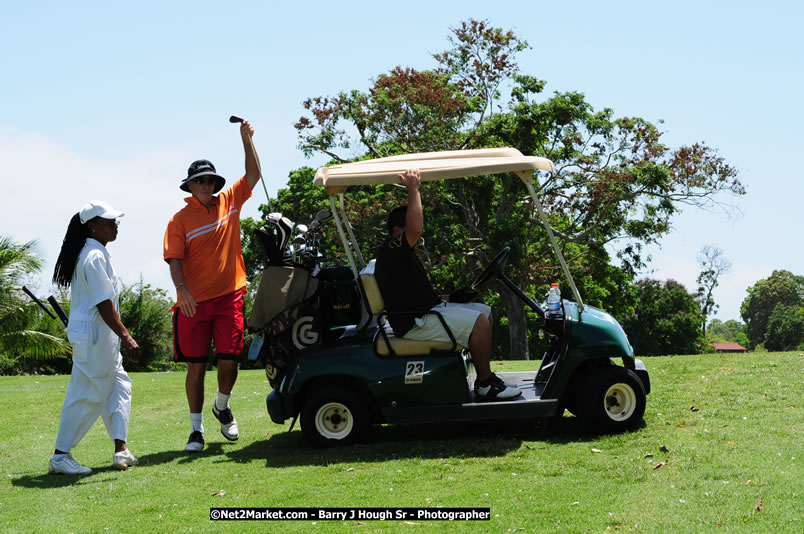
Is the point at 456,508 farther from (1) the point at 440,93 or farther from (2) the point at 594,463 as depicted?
(1) the point at 440,93

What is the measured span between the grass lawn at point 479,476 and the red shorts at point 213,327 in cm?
84

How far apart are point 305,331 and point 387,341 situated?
780 mm

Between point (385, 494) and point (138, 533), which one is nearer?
point (138, 533)

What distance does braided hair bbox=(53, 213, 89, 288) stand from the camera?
6.26 meters

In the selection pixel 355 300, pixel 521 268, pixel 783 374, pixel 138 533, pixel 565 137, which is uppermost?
pixel 565 137

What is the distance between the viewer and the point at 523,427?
22.8ft

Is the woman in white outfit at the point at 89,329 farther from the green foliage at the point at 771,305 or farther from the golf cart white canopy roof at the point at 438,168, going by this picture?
the green foliage at the point at 771,305

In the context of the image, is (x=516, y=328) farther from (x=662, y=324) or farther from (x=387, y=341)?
(x=662, y=324)

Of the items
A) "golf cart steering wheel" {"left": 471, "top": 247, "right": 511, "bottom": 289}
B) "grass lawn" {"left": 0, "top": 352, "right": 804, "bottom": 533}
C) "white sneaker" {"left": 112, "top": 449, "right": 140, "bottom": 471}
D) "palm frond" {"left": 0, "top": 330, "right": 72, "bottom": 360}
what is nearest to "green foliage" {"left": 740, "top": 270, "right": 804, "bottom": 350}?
"palm frond" {"left": 0, "top": 330, "right": 72, "bottom": 360}

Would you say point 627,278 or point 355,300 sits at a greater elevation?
point 627,278

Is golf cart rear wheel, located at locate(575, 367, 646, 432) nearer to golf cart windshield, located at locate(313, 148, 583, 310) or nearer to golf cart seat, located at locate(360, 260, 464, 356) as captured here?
golf cart windshield, located at locate(313, 148, 583, 310)

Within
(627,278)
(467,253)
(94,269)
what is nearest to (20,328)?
(467,253)

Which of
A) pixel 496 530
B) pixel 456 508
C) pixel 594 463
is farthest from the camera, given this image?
pixel 594 463

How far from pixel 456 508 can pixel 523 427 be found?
244cm
